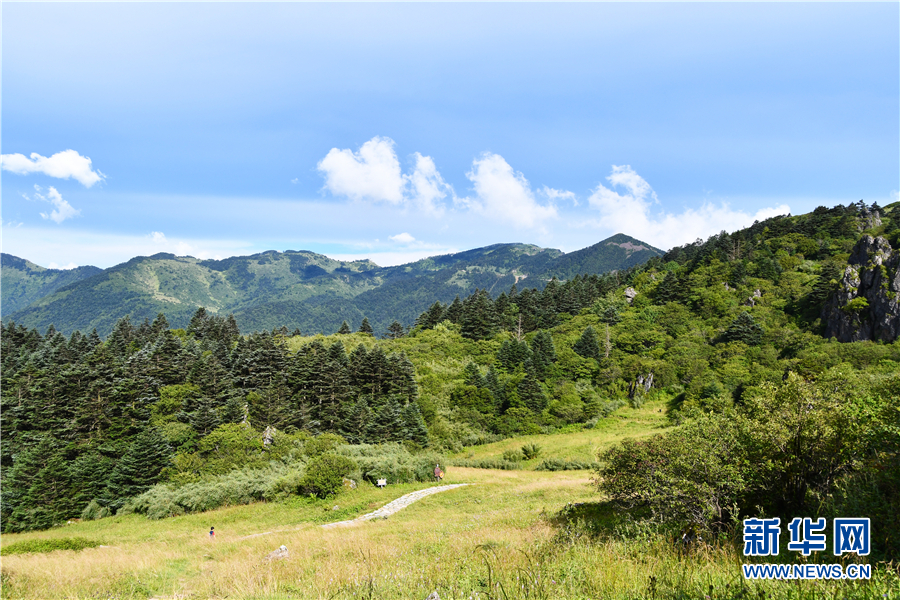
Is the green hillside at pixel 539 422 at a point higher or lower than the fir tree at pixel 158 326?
lower

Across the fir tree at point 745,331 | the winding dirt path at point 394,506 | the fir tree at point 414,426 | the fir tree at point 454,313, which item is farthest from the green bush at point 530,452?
the fir tree at point 454,313

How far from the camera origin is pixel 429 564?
8297 mm

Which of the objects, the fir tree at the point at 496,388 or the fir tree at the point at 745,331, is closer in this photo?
the fir tree at the point at 496,388

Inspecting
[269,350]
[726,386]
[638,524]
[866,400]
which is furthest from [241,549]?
[726,386]

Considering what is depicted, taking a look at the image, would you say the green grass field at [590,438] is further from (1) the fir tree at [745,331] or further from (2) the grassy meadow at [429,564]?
(2) the grassy meadow at [429,564]

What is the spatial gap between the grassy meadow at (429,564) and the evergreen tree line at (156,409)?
1380cm

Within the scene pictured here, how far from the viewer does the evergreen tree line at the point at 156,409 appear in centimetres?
3447

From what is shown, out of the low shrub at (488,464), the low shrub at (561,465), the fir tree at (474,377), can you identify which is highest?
the fir tree at (474,377)

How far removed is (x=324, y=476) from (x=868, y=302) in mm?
64193

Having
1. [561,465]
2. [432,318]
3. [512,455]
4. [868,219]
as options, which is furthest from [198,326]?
[868,219]

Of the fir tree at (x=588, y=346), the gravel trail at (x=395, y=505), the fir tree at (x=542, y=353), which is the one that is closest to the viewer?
the gravel trail at (x=395, y=505)

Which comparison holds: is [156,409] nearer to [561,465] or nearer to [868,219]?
[561,465]

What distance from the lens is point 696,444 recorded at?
1041 centimetres

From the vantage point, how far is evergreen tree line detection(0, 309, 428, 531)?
34.5m
